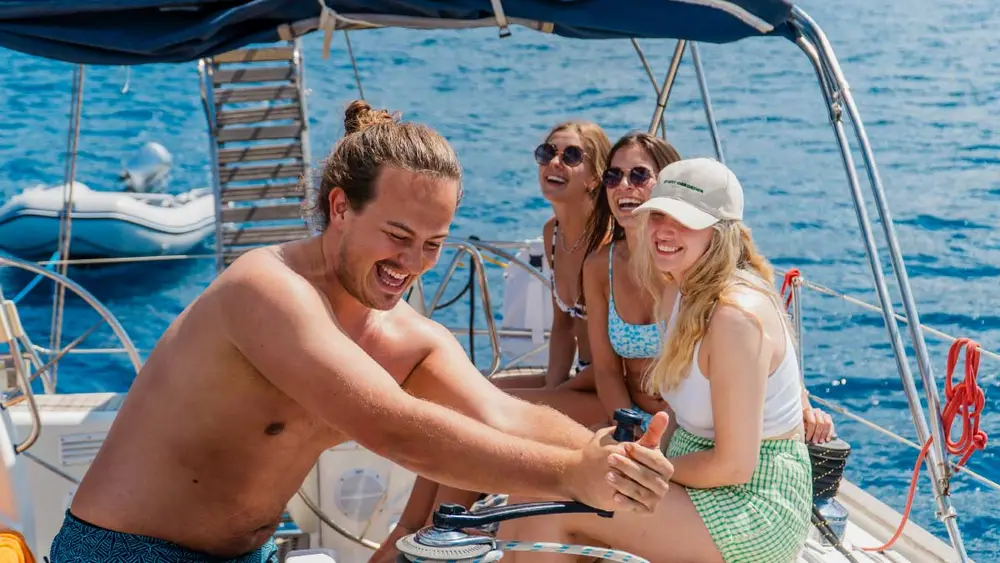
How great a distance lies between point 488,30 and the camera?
25688 mm

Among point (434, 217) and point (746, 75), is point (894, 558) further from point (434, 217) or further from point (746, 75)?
point (746, 75)

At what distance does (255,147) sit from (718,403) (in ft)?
17.3

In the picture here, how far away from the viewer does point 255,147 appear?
7211 mm

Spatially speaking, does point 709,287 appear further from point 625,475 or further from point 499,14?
point 499,14

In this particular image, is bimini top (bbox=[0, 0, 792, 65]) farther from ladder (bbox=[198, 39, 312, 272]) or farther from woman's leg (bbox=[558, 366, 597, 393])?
ladder (bbox=[198, 39, 312, 272])

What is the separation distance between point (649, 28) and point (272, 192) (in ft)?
13.8

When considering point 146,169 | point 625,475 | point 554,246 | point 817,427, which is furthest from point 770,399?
point 146,169

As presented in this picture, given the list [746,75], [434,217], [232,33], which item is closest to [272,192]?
[232,33]

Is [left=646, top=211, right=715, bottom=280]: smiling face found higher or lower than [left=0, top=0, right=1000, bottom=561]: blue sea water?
higher

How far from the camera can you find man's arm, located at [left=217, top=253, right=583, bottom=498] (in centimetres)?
178

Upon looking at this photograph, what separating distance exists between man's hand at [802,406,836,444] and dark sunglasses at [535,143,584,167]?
1281 mm

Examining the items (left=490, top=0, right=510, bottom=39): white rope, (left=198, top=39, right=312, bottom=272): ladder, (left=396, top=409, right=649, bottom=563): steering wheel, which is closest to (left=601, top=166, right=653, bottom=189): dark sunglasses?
(left=490, top=0, right=510, bottom=39): white rope

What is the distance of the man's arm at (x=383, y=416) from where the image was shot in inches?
69.9

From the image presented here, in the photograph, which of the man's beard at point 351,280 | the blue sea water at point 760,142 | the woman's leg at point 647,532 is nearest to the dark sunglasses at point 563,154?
the woman's leg at point 647,532
